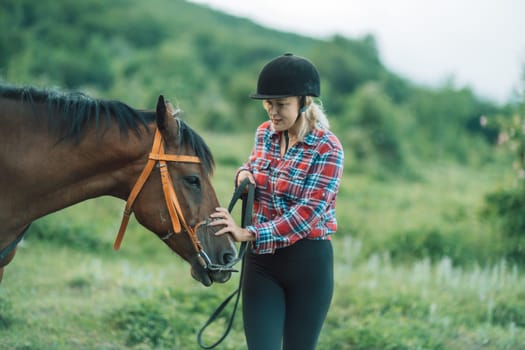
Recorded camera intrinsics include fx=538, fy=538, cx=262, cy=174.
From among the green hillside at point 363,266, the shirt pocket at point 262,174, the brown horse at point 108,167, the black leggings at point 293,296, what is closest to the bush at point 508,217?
the green hillside at point 363,266

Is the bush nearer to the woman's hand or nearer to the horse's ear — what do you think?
the woman's hand

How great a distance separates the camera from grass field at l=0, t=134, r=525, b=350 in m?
4.45

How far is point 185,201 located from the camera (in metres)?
2.75

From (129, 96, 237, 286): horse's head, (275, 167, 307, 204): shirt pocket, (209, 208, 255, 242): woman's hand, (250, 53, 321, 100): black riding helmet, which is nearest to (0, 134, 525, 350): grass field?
(129, 96, 237, 286): horse's head

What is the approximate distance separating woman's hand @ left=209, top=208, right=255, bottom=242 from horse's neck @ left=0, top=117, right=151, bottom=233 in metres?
0.49

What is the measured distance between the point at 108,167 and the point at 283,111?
0.96m

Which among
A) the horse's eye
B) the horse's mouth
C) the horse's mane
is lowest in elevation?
the horse's mouth

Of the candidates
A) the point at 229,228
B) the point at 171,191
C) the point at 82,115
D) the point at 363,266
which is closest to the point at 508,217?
the point at 363,266

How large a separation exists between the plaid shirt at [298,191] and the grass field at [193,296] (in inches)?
82.6

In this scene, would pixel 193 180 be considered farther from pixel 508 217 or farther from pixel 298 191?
pixel 508 217

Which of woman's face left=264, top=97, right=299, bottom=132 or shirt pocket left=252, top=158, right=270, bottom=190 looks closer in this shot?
woman's face left=264, top=97, right=299, bottom=132

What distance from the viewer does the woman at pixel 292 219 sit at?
2611mm

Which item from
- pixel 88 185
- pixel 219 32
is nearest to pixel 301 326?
pixel 88 185

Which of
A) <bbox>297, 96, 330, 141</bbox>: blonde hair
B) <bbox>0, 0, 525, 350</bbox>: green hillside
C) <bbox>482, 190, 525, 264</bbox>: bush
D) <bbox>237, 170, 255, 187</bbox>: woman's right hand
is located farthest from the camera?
<bbox>482, 190, 525, 264</bbox>: bush
